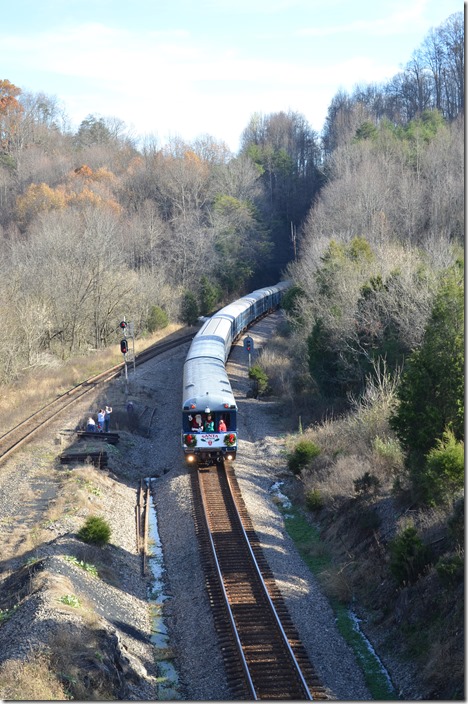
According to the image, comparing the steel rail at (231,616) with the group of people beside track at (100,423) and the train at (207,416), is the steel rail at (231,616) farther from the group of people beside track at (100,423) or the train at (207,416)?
the group of people beside track at (100,423)

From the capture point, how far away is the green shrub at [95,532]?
55.9ft

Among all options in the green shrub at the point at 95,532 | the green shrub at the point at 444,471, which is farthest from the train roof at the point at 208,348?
the green shrub at the point at 444,471

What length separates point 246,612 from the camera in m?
14.2

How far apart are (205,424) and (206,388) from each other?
1.33 metres

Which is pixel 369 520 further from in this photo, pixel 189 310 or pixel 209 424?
pixel 189 310

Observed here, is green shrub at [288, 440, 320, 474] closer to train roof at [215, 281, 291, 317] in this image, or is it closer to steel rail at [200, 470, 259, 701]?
steel rail at [200, 470, 259, 701]

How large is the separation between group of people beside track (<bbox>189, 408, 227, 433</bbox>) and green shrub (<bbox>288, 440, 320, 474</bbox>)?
249 cm

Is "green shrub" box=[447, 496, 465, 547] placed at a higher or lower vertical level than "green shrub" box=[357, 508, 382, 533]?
higher

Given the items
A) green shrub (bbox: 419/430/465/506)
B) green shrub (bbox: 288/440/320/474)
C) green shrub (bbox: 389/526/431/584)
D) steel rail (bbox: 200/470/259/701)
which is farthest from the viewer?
green shrub (bbox: 288/440/320/474)

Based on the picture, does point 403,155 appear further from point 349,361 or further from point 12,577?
point 12,577

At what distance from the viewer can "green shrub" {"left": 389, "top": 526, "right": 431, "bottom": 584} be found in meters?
14.0

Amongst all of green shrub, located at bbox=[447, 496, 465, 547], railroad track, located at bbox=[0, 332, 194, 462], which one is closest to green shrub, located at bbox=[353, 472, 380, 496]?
green shrub, located at bbox=[447, 496, 465, 547]

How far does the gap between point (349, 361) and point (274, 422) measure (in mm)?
4030

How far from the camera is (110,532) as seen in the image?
17.7 meters
